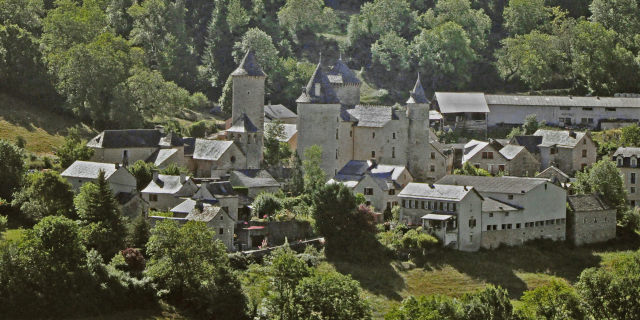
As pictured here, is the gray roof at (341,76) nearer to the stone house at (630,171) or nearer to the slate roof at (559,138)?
the slate roof at (559,138)

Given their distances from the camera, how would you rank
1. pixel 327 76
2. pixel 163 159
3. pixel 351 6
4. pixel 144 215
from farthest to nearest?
1. pixel 351 6
2. pixel 327 76
3. pixel 163 159
4. pixel 144 215

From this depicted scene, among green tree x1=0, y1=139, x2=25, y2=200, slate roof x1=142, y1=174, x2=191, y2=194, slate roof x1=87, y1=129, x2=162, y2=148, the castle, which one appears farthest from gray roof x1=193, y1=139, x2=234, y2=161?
green tree x1=0, y1=139, x2=25, y2=200

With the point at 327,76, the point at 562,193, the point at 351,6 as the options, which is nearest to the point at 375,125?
the point at 327,76

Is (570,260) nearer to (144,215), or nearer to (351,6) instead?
(144,215)

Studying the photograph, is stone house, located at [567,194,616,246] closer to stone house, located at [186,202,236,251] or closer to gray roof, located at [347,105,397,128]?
gray roof, located at [347,105,397,128]

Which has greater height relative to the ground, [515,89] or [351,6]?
[351,6]

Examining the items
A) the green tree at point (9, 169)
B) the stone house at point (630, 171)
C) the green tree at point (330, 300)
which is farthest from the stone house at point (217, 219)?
the stone house at point (630, 171)
